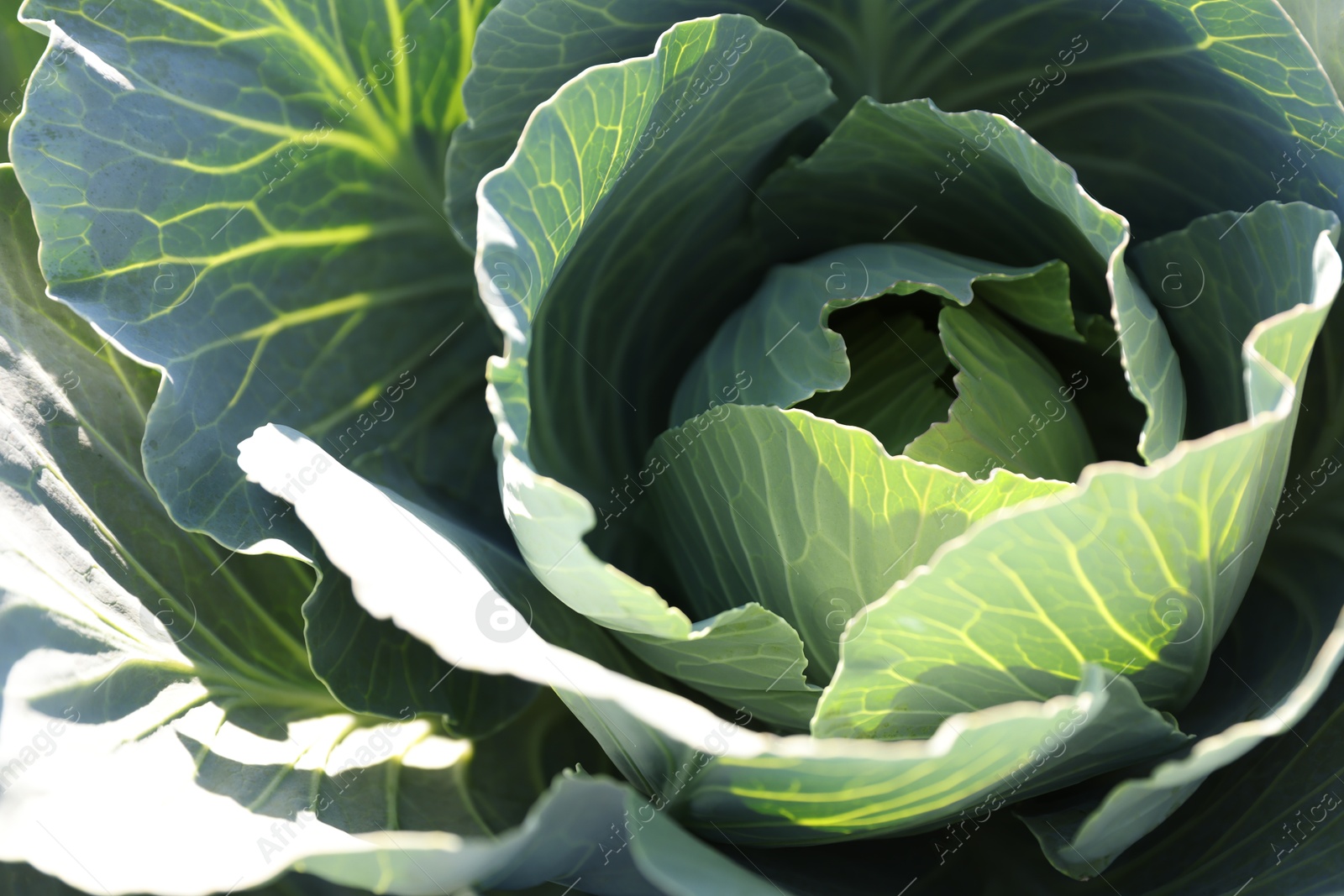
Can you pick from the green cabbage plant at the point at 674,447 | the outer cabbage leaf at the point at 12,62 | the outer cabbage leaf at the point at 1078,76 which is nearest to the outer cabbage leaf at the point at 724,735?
the green cabbage plant at the point at 674,447

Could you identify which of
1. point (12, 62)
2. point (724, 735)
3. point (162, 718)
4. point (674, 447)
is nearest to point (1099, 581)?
point (724, 735)

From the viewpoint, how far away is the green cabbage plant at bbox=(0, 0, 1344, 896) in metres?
1.13

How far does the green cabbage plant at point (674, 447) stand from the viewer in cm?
113

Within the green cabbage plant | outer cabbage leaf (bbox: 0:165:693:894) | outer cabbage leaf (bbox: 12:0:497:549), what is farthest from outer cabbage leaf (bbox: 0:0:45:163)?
outer cabbage leaf (bbox: 12:0:497:549)

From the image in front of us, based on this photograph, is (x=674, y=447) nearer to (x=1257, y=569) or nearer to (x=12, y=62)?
(x=1257, y=569)

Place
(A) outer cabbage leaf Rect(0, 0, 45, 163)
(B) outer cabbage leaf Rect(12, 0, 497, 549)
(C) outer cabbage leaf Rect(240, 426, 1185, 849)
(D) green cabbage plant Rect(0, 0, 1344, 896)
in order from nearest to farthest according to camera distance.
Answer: (C) outer cabbage leaf Rect(240, 426, 1185, 849), (D) green cabbage plant Rect(0, 0, 1344, 896), (B) outer cabbage leaf Rect(12, 0, 497, 549), (A) outer cabbage leaf Rect(0, 0, 45, 163)

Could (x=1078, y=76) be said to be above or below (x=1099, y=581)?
above

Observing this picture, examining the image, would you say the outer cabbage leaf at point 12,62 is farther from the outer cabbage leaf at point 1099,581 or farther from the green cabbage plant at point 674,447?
the outer cabbage leaf at point 1099,581

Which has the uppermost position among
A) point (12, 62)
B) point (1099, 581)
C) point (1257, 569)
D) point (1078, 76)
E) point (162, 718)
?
point (12, 62)

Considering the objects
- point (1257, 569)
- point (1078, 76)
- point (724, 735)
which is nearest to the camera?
point (724, 735)

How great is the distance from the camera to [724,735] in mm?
994

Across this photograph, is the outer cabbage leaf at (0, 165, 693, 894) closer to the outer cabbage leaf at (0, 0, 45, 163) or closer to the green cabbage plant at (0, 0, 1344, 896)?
the green cabbage plant at (0, 0, 1344, 896)

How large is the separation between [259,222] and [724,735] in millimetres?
1108

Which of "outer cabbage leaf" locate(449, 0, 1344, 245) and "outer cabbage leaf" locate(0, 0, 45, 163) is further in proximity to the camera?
"outer cabbage leaf" locate(0, 0, 45, 163)
